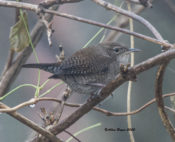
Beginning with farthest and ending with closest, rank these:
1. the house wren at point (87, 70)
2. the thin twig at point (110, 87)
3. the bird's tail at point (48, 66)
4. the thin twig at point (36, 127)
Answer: the house wren at point (87, 70), the bird's tail at point (48, 66), the thin twig at point (36, 127), the thin twig at point (110, 87)

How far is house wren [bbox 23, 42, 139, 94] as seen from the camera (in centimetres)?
136

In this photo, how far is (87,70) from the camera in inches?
54.2

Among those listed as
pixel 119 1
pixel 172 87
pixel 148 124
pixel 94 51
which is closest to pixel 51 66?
pixel 94 51

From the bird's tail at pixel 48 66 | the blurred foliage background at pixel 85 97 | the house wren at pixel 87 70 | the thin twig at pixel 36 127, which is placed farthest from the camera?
the blurred foliage background at pixel 85 97

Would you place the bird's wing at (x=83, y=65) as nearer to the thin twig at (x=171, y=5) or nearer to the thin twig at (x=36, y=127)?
the thin twig at (x=36, y=127)

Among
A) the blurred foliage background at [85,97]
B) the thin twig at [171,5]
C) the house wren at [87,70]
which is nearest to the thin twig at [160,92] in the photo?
the house wren at [87,70]

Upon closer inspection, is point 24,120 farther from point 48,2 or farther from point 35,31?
point 35,31

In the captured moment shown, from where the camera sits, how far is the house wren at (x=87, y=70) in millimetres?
1363

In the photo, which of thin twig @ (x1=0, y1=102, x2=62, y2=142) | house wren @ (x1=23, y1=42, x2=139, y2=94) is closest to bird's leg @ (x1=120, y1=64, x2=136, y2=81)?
thin twig @ (x1=0, y1=102, x2=62, y2=142)

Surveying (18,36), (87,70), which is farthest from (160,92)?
(18,36)

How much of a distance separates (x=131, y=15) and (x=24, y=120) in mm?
661

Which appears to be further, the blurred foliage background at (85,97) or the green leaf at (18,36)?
the blurred foliage background at (85,97)

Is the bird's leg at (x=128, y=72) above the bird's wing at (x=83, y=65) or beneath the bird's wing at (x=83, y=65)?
above

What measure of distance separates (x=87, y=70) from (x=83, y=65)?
36 millimetres
